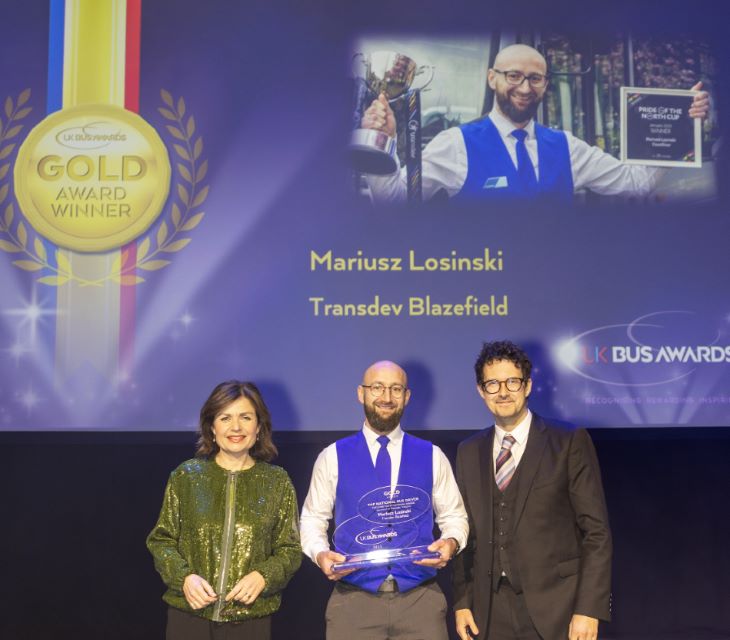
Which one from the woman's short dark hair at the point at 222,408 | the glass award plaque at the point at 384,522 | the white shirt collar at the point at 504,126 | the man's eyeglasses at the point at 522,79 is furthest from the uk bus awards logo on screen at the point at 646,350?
the woman's short dark hair at the point at 222,408

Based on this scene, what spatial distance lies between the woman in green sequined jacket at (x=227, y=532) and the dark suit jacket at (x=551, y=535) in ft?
1.93

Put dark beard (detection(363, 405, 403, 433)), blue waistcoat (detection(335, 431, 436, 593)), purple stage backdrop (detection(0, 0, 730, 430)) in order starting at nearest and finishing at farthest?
blue waistcoat (detection(335, 431, 436, 593)) → dark beard (detection(363, 405, 403, 433)) → purple stage backdrop (detection(0, 0, 730, 430))

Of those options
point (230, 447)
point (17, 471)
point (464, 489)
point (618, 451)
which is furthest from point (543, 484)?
point (17, 471)

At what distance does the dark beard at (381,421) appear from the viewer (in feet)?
8.63

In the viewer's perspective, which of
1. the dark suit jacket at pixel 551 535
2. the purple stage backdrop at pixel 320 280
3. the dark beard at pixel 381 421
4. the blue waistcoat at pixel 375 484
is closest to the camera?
the dark suit jacket at pixel 551 535

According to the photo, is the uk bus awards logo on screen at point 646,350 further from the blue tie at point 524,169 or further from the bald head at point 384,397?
the bald head at point 384,397

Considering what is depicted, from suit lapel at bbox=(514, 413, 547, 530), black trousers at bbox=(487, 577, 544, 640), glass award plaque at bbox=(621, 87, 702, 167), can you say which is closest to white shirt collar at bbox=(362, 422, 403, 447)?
suit lapel at bbox=(514, 413, 547, 530)

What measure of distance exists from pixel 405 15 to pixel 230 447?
2.47m

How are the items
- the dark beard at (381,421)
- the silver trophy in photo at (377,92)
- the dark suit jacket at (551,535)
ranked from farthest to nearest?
the silver trophy in photo at (377,92)
the dark beard at (381,421)
the dark suit jacket at (551,535)

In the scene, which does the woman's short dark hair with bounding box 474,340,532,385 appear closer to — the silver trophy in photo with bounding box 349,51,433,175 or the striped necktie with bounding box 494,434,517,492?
the striped necktie with bounding box 494,434,517,492

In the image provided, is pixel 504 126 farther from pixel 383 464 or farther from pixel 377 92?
pixel 383 464

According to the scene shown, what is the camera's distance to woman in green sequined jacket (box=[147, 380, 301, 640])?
237 cm

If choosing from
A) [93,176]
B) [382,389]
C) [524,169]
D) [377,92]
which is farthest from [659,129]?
[93,176]

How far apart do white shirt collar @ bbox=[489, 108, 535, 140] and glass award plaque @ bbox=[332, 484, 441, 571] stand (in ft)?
6.67
